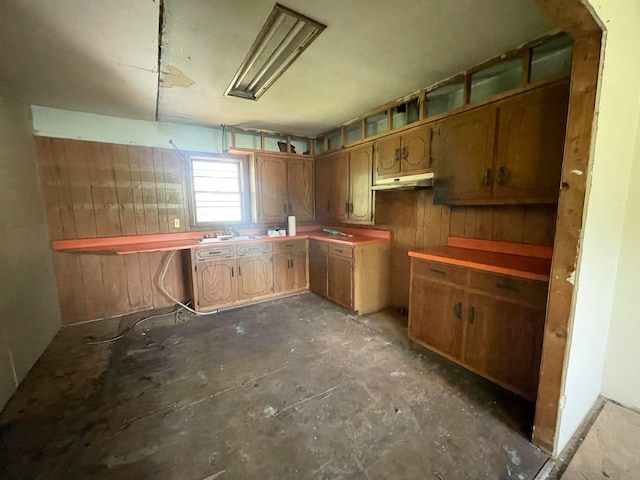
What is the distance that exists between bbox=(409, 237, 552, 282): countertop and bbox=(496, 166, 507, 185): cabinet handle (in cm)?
55

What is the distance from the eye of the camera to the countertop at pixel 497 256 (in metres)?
1.76

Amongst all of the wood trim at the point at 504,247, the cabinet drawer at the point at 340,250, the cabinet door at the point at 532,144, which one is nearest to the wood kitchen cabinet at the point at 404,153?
the cabinet door at the point at 532,144

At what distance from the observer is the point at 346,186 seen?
3.63 m

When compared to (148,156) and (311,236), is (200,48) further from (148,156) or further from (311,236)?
(311,236)

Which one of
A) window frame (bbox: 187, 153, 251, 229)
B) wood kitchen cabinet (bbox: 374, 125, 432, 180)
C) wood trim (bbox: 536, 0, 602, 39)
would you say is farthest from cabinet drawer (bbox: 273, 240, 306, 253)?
wood trim (bbox: 536, 0, 602, 39)

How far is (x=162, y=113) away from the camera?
3.10 metres

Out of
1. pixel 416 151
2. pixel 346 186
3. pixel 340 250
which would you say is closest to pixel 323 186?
pixel 346 186

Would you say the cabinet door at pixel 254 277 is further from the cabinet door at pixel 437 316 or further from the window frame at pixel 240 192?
the cabinet door at pixel 437 316

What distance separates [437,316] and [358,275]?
1097 mm

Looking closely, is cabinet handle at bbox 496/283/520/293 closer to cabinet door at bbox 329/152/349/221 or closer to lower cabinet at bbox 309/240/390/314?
lower cabinet at bbox 309/240/390/314

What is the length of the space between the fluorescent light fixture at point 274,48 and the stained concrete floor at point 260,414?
245 centimetres

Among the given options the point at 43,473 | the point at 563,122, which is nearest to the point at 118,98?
the point at 43,473

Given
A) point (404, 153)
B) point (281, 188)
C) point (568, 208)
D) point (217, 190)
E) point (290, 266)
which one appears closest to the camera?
point (568, 208)

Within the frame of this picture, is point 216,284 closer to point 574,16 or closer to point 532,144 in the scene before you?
point 532,144
